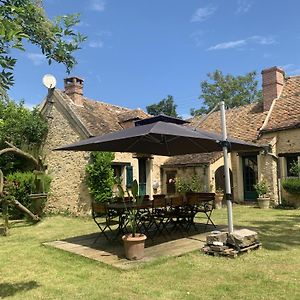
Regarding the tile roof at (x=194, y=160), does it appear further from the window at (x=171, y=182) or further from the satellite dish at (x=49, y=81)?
the satellite dish at (x=49, y=81)

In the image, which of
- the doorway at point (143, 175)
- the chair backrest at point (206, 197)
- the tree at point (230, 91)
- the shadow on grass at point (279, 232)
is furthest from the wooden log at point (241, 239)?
the tree at point (230, 91)

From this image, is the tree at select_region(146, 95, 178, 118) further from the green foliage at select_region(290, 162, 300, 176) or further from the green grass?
the green grass

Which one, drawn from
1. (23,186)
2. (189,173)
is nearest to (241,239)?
(189,173)

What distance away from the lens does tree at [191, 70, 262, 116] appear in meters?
42.1

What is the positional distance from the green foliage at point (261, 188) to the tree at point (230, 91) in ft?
89.3

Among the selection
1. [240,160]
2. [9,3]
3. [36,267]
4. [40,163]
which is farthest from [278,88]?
[9,3]

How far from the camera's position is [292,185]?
15055 millimetres

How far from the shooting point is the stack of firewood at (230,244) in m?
6.73

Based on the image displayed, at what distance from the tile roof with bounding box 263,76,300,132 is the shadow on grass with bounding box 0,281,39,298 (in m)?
13.4

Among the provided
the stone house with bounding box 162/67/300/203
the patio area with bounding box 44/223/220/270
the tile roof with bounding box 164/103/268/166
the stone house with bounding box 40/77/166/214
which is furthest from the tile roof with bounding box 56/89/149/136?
the patio area with bounding box 44/223/220/270

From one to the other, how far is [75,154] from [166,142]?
719cm

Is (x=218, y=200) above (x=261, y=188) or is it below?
below

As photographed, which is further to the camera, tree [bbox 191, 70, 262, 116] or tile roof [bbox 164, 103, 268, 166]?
→ tree [bbox 191, 70, 262, 116]

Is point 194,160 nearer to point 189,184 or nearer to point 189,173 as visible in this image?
point 189,173
